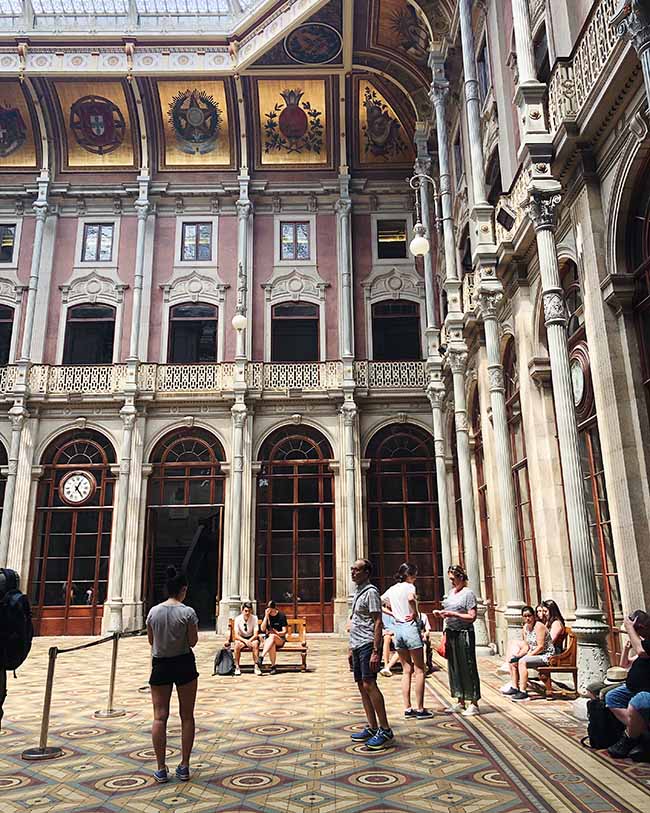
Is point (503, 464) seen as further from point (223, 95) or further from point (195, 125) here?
point (195, 125)

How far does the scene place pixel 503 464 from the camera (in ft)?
33.7

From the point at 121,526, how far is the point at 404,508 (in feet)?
24.7

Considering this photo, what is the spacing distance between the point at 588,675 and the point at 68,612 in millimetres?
14762

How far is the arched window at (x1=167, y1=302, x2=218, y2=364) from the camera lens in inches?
773

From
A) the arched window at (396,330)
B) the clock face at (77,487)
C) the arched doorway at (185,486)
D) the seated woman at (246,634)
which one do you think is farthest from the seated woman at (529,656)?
the clock face at (77,487)

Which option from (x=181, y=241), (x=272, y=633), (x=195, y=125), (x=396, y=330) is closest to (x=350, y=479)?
(x=396, y=330)

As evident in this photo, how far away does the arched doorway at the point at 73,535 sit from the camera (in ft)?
57.2

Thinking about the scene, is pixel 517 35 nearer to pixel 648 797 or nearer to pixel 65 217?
pixel 648 797

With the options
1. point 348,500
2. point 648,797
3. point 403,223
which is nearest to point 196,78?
point 403,223

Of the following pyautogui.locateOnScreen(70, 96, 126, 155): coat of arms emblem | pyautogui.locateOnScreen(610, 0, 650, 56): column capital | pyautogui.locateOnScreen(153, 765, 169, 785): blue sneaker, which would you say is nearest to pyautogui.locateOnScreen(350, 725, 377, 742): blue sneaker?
pyautogui.locateOnScreen(153, 765, 169, 785): blue sneaker

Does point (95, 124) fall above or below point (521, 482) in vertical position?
above

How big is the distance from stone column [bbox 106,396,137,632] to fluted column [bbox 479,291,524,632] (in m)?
10.7

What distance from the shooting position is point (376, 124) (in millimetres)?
20219

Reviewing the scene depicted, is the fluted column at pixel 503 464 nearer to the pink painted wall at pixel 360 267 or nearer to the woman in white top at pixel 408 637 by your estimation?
the woman in white top at pixel 408 637
